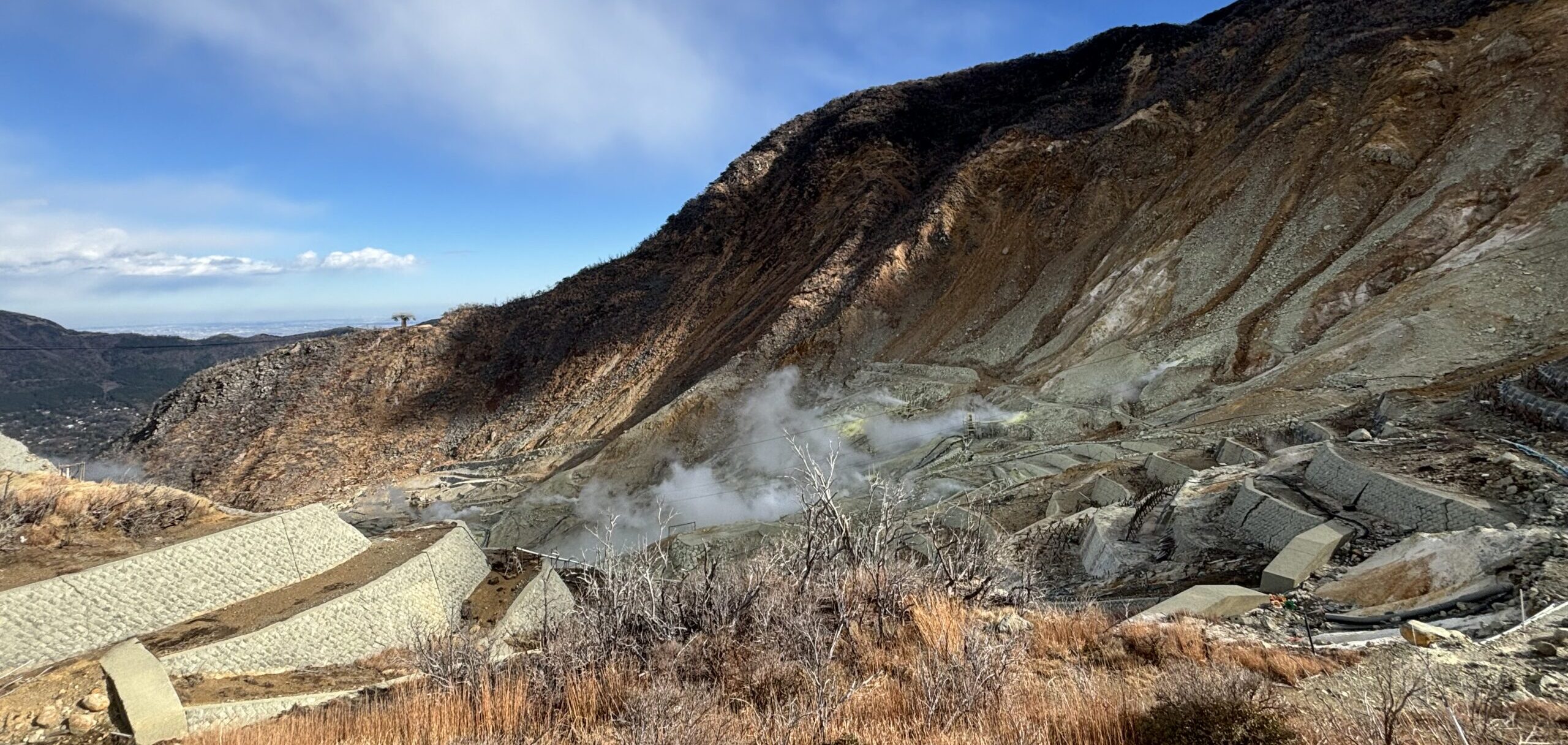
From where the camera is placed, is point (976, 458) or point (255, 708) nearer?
point (255, 708)

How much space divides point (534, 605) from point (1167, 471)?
9.97 m

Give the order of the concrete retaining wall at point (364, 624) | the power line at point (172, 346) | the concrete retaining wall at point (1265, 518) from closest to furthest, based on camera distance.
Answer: the concrete retaining wall at point (364, 624), the concrete retaining wall at point (1265, 518), the power line at point (172, 346)

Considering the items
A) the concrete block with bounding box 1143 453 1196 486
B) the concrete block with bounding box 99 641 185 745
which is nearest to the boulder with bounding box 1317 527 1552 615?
the concrete block with bounding box 1143 453 1196 486

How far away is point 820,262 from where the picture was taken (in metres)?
31.5

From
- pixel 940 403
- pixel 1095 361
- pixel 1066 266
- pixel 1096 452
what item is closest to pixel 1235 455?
pixel 1096 452

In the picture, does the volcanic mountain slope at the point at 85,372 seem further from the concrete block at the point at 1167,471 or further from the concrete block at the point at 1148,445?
the concrete block at the point at 1167,471

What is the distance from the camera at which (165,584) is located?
8133 mm

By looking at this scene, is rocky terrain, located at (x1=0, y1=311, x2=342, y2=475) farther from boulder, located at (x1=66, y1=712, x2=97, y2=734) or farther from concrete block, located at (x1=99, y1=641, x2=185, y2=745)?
boulder, located at (x1=66, y1=712, x2=97, y2=734)

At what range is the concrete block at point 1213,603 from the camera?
235 inches

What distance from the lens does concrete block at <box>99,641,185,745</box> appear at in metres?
4.92

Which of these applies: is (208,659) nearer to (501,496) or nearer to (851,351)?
(501,496)

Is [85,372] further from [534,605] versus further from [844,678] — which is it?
[844,678]

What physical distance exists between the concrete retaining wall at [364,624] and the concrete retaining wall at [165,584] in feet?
3.83

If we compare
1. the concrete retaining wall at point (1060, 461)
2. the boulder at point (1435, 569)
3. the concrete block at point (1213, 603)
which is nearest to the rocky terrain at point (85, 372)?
the concrete retaining wall at point (1060, 461)
